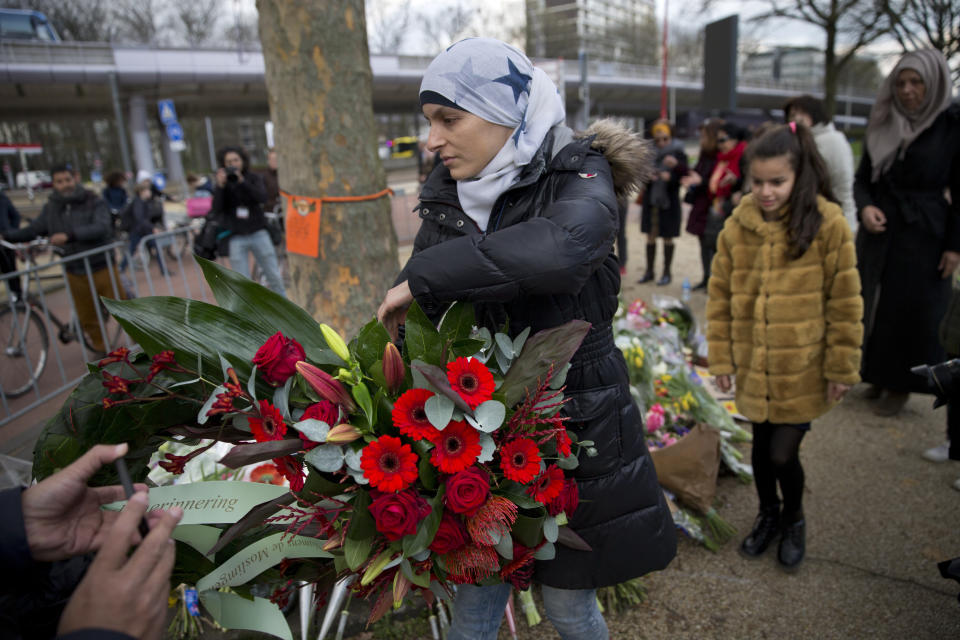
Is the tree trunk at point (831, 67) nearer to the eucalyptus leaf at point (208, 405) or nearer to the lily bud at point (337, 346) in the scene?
the lily bud at point (337, 346)

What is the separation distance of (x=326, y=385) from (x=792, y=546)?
7.33 ft

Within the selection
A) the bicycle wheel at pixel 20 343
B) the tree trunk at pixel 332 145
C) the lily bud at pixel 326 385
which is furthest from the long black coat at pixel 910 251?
the bicycle wheel at pixel 20 343

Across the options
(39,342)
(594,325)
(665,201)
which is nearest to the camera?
(594,325)

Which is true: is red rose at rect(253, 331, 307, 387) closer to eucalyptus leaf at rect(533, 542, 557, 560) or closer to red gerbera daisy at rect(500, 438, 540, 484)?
red gerbera daisy at rect(500, 438, 540, 484)

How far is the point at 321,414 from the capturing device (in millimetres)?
1234

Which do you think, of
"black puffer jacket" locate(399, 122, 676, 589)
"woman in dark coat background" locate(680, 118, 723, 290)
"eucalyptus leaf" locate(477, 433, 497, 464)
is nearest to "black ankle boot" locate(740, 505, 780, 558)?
"black puffer jacket" locate(399, 122, 676, 589)

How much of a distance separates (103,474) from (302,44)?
8.07ft

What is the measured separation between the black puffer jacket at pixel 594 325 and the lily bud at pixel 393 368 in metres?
0.14

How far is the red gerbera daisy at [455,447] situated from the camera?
1.22 metres

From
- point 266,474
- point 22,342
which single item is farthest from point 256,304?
point 22,342

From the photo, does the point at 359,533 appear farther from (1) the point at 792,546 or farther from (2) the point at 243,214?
(2) the point at 243,214

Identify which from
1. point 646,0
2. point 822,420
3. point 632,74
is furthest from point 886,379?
point 646,0

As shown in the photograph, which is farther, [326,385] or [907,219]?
[907,219]

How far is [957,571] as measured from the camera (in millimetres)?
1781
